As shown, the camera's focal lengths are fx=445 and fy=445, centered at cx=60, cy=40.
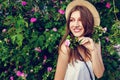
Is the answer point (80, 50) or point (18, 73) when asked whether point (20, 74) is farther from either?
point (80, 50)

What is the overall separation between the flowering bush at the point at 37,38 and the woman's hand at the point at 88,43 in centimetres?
145

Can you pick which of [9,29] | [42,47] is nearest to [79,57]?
[42,47]

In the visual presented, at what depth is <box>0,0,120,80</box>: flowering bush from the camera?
5.85 metres

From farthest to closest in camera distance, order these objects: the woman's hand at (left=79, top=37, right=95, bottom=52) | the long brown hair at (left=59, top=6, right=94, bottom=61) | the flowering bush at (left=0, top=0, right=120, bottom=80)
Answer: the flowering bush at (left=0, top=0, right=120, bottom=80) → the long brown hair at (left=59, top=6, right=94, bottom=61) → the woman's hand at (left=79, top=37, right=95, bottom=52)

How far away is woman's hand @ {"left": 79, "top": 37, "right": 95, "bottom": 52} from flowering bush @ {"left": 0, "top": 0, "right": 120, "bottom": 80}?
4.75 ft

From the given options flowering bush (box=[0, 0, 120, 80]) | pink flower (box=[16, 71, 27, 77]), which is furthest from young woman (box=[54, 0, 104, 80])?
pink flower (box=[16, 71, 27, 77])

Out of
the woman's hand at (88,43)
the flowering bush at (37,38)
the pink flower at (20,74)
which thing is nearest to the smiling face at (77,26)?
the woman's hand at (88,43)

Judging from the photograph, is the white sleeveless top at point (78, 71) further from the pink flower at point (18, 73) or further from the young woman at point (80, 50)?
the pink flower at point (18, 73)

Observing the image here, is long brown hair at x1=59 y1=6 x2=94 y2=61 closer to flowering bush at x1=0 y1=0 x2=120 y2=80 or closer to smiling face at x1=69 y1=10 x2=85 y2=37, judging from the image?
smiling face at x1=69 y1=10 x2=85 y2=37

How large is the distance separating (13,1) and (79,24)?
211cm

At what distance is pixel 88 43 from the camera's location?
14.2 feet

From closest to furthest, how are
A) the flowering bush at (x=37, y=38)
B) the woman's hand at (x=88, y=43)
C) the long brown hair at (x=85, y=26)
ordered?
1. the woman's hand at (x=88, y=43)
2. the long brown hair at (x=85, y=26)
3. the flowering bush at (x=37, y=38)

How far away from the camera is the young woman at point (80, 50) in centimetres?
430

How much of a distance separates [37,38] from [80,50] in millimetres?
1546
